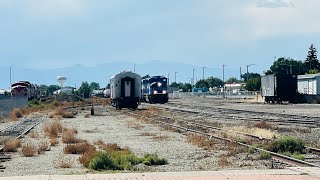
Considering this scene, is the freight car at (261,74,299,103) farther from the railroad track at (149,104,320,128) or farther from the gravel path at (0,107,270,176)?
the gravel path at (0,107,270,176)

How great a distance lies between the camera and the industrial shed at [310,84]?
256 feet

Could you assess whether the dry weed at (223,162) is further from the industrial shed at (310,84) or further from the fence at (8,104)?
the industrial shed at (310,84)

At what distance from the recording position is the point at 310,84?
82500 millimetres

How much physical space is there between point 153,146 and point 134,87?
39.7 meters

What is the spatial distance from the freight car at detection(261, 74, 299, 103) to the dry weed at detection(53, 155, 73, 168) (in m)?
55.6

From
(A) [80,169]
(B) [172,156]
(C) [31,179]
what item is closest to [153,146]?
(B) [172,156]

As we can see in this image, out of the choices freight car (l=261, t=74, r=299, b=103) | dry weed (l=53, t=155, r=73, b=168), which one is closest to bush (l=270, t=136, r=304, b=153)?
Result: dry weed (l=53, t=155, r=73, b=168)

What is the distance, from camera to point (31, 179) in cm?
1341

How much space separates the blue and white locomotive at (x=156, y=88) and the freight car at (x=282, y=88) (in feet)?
51.2

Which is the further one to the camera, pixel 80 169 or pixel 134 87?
pixel 134 87

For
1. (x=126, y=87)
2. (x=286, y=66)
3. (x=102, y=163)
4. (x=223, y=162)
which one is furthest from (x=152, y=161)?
(x=286, y=66)

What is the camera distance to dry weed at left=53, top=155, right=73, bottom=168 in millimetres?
16719

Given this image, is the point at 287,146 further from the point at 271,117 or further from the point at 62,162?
the point at 271,117

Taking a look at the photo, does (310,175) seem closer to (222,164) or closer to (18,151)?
(222,164)
